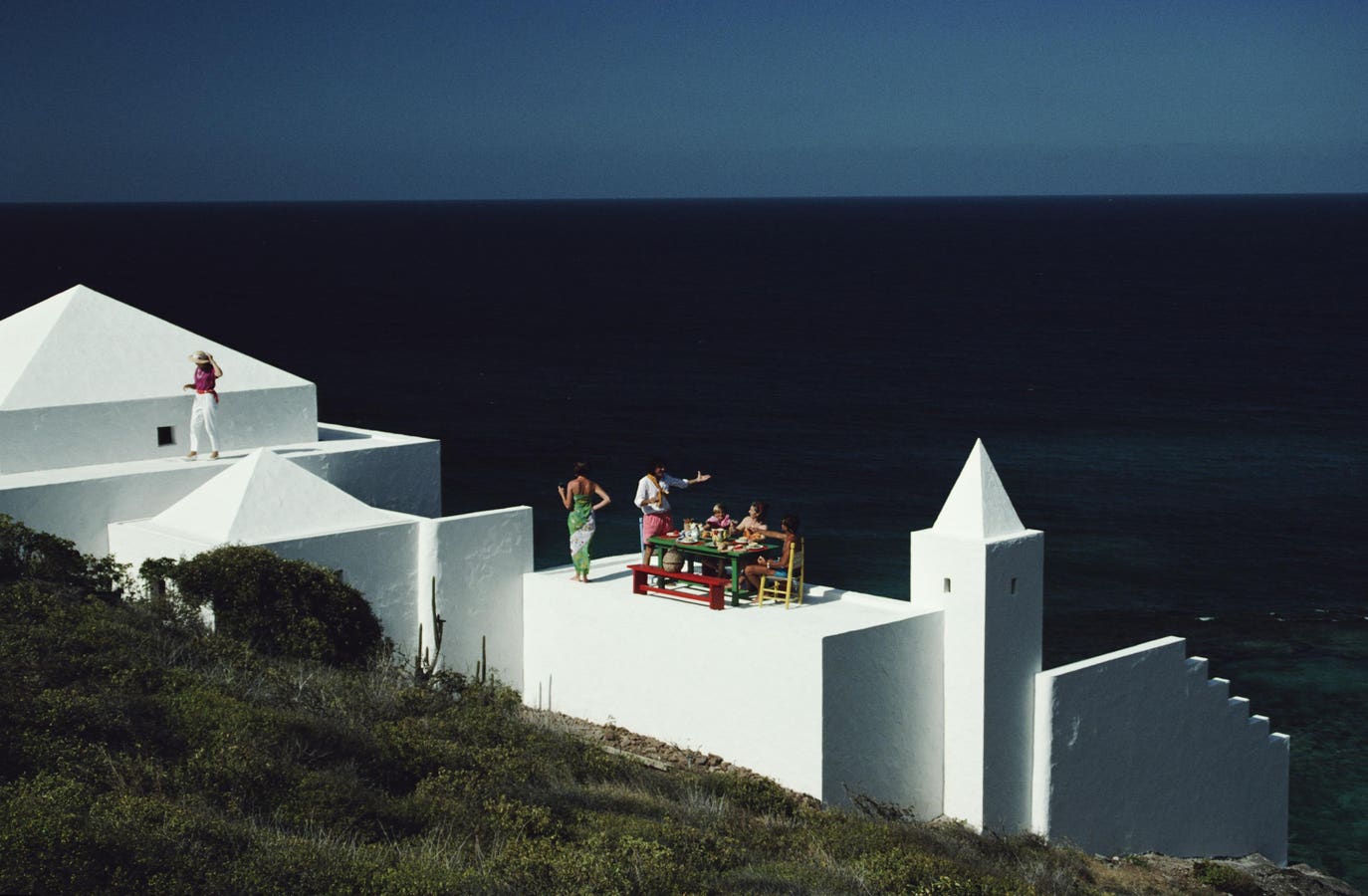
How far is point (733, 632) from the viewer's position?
19219 mm

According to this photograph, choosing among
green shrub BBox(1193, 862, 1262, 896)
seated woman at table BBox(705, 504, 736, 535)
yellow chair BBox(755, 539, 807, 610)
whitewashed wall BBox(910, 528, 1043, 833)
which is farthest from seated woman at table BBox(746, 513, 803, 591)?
green shrub BBox(1193, 862, 1262, 896)

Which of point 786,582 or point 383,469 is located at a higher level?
point 383,469

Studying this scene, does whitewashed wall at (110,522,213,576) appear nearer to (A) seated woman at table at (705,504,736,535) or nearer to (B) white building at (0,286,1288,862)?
(B) white building at (0,286,1288,862)

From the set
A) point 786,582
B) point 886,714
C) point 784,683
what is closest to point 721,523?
point 786,582

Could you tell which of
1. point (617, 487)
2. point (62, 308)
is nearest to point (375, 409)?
point (617, 487)

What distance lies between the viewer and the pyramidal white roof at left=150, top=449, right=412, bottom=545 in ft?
67.1

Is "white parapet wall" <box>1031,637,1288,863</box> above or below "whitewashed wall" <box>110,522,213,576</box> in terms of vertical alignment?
below

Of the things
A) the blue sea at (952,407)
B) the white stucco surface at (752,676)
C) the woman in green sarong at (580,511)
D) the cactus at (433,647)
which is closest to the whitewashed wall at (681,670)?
the white stucco surface at (752,676)

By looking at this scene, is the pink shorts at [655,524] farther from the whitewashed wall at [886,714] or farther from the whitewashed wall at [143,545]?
the whitewashed wall at [143,545]

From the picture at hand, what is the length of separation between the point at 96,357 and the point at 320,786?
12372 millimetres

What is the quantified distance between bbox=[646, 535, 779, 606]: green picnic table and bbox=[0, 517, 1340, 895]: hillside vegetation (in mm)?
2754

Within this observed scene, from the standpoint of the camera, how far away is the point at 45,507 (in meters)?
20.5

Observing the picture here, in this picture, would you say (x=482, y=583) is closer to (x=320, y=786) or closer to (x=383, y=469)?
(x=383, y=469)

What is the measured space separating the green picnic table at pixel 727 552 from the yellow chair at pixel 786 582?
310 millimetres
